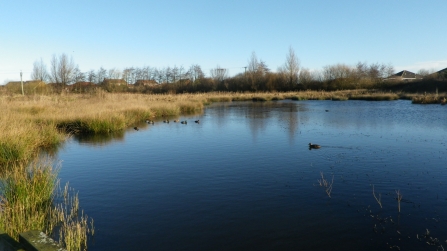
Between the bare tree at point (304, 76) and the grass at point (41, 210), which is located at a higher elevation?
the bare tree at point (304, 76)

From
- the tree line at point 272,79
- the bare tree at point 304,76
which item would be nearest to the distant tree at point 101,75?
the tree line at point 272,79

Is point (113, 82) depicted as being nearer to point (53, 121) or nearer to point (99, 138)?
point (53, 121)

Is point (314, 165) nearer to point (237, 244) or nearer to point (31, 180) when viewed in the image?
point (237, 244)

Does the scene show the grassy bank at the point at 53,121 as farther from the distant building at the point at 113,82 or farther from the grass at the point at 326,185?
the distant building at the point at 113,82

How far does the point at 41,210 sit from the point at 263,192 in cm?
398

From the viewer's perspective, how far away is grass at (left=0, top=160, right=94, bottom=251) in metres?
4.76

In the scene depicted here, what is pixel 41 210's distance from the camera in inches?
221

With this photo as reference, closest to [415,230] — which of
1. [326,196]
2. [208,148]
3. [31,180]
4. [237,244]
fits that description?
[326,196]

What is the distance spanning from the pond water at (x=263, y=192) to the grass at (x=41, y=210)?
260 mm

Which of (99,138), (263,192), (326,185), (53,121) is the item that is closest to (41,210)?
(263,192)

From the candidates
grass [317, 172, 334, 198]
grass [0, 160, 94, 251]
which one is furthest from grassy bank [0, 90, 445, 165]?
grass [317, 172, 334, 198]

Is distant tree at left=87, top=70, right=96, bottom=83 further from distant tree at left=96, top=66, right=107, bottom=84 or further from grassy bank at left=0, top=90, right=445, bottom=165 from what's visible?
grassy bank at left=0, top=90, right=445, bottom=165

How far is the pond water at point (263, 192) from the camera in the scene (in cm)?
505

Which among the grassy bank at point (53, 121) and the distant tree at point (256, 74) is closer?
the grassy bank at point (53, 121)
